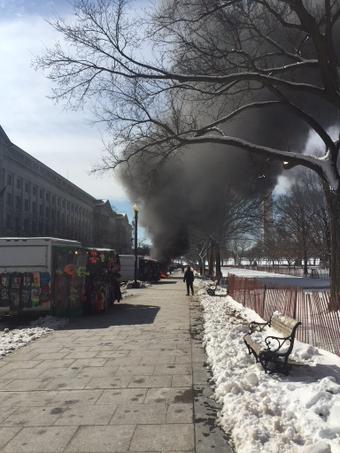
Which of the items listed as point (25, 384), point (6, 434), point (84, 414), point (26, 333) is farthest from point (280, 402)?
point (26, 333)

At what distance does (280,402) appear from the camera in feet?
15.1

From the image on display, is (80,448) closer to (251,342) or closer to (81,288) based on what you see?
(251,342)

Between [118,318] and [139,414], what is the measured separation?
7.74 m

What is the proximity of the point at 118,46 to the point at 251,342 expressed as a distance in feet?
28.0

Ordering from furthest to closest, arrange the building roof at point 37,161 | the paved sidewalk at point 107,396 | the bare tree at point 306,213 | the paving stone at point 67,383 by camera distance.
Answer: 1. the building roof at point 37,161
2. the bare tree at point 306,213
3. the paving stone at point 67,383
4. the paved sidewalk at point 107,396

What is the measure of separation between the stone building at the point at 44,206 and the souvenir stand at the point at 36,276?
127ft

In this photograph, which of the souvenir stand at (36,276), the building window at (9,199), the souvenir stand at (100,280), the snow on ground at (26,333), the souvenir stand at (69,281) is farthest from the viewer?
the building window at (9,199)

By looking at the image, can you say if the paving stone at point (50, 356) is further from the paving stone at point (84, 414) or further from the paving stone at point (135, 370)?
the paving stone at point (84, 414)

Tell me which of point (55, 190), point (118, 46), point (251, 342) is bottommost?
point (251, 342)

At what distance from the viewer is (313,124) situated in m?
13.3

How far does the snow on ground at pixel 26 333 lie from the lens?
8398 mm

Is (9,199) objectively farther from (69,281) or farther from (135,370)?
(135,370)

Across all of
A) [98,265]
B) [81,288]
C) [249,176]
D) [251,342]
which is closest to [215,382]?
[251,342]

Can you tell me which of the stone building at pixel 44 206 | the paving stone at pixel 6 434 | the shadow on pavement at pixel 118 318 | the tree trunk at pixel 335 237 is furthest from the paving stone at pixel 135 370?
the stone building at pixel 44 206
